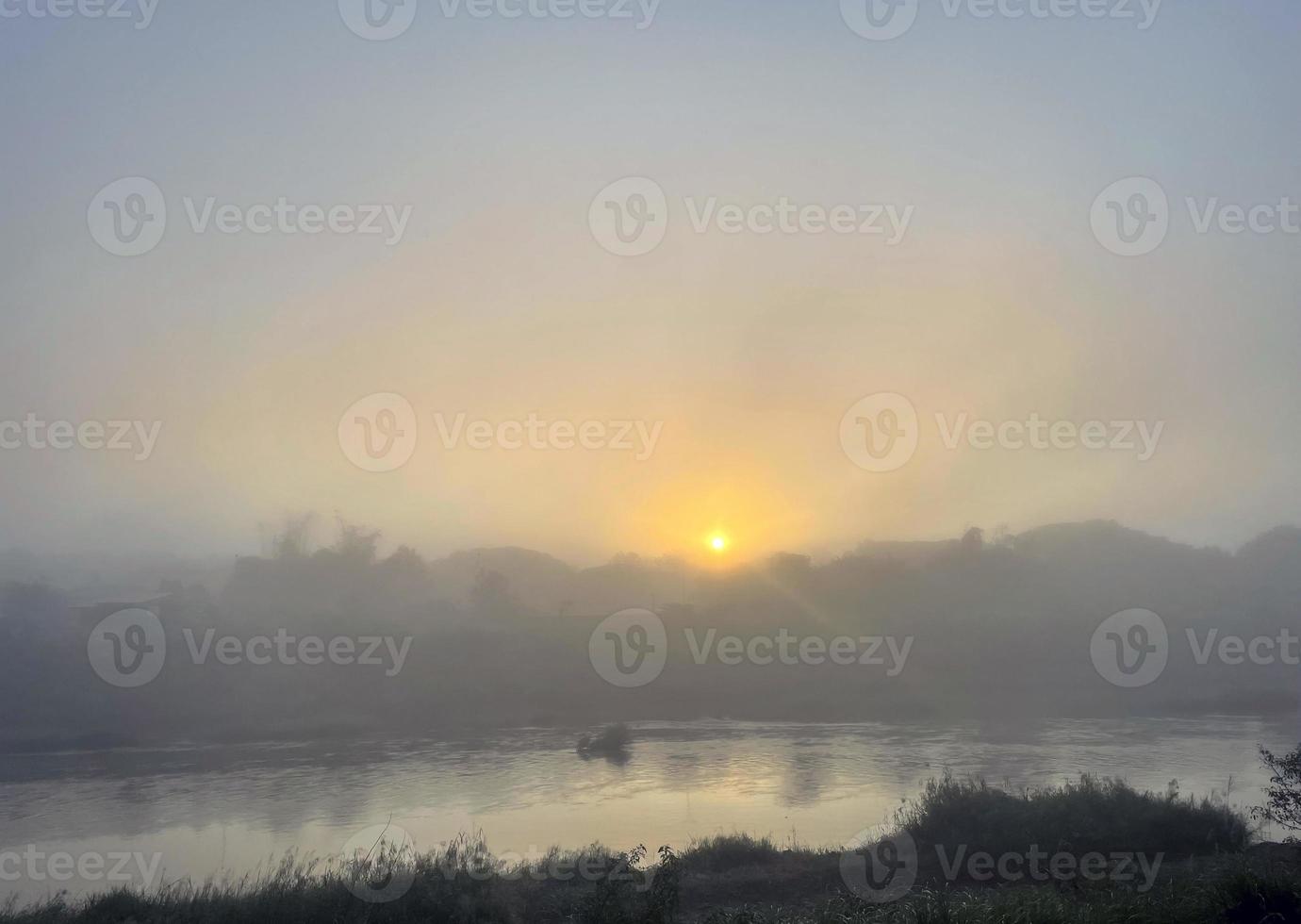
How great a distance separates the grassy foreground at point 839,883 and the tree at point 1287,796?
63cm

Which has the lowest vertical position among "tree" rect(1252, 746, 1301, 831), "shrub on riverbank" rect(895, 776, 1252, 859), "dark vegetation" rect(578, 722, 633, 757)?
"dark vegetation" rect(578, 722, 633, 757)

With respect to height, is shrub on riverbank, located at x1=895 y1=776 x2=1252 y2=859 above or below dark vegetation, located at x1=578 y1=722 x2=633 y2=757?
above

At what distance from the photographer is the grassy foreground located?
9633mm

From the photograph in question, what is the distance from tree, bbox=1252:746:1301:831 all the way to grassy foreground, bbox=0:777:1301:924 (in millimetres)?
628

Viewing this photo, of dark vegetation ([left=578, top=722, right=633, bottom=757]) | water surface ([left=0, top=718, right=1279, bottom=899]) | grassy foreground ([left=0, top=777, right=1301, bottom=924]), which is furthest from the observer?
dark vegetation ([left=578, top=722, right=633, bottom=757])

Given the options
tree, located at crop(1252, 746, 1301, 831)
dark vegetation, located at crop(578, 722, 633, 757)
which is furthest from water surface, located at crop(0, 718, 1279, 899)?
tree, located at crop(1252, 746, 1301, 831)

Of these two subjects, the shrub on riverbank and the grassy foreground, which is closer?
the grassy foreground

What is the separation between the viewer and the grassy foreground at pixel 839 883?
31.6 feet

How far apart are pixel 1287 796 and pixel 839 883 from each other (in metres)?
8.31

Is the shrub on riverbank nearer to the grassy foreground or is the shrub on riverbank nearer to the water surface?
the grassy foreground

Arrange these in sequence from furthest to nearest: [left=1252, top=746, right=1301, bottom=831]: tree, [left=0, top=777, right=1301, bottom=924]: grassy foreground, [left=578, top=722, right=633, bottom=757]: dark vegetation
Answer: [left=578, top=722, right=633, bottom=757]: dark vegetation
[left=1252, top=746, right=1301, bottom=831]: tree
[left=0, top=777, right=1301, bottom=924]: grassy foreground

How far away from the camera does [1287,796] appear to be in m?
14.8

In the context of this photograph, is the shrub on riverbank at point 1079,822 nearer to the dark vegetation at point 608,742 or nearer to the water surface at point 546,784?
the water surface at point 546,784

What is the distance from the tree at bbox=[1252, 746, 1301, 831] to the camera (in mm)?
14797
